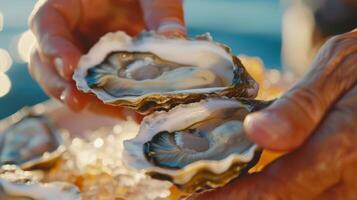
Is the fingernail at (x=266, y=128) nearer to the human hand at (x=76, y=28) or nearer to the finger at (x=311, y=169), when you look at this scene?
the finger at (x=311, y=169)

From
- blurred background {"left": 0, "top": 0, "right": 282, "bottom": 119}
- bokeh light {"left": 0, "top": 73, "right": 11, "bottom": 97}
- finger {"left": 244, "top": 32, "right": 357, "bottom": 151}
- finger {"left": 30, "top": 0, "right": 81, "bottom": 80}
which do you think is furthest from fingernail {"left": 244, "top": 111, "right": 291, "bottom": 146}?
bokeh light {"left": 0, "top": 73, "right": 11, "bottom": 97}

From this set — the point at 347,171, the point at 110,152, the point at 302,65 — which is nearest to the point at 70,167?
the point at 110,152

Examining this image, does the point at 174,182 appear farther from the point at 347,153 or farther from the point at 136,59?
the point at 136,59

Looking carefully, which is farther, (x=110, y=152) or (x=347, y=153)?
(x=110, y=152)

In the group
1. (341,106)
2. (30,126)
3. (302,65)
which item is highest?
(341,106)

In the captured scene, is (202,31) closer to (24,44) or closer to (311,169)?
(24,44)

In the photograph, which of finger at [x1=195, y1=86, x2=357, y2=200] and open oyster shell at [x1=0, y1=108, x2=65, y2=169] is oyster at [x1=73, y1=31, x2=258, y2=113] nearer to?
open oyster shell at [x1=0, y1=108, x2=65, y2=169]

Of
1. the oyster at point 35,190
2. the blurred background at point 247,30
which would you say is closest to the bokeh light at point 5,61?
the blurred background at point 247,30
